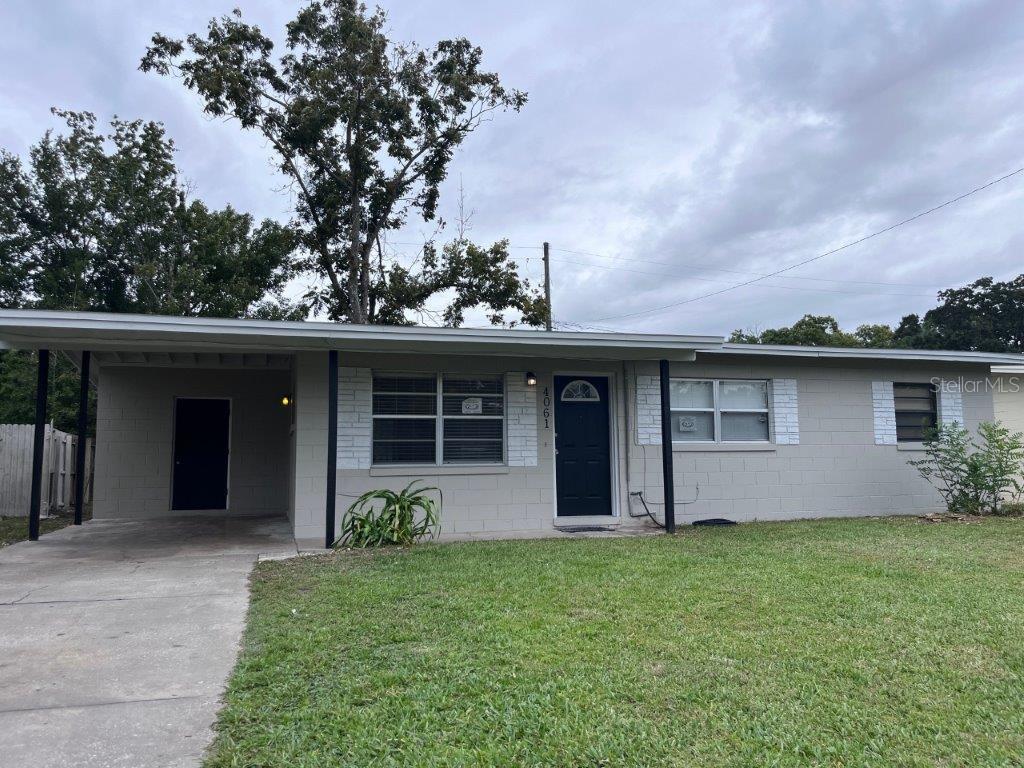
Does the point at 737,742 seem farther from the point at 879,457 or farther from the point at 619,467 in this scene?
the point at 879,457

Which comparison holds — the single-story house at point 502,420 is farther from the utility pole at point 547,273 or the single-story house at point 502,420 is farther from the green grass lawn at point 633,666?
the utility pole at point 547,273

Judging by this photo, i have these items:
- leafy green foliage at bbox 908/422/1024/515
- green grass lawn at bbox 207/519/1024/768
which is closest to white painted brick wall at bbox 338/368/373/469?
green grass lawn at bbox 207/519/1024/768

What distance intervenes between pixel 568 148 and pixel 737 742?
1597 centimetres

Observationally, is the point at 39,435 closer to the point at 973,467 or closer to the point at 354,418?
the point at 354,418

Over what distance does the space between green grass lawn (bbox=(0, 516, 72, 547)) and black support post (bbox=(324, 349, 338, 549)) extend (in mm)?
3848

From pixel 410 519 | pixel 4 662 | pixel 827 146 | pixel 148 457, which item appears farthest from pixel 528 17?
pixel 4 662

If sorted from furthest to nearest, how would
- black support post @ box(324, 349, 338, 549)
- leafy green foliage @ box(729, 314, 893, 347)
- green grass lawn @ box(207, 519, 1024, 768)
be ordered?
1. leafy green foliage @ box(729, 314, 893, 347)
2. black support post @ box(324, 349, 338, 549)
3. green grass lawn @ box(207, 519, 1024, 768)

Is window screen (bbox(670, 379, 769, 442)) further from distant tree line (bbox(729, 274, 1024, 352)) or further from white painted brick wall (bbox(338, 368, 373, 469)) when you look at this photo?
distant tree line (bbox(729, 274, 1024, 352))

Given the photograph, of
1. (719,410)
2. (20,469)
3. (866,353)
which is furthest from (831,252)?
(20,469)

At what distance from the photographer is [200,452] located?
1209cm

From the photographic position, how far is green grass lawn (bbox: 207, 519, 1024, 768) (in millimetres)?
2838

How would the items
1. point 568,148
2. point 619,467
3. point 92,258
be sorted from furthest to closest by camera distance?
1. point 92,258
2. point 568,148
3. point 619,467

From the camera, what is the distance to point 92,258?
71.1 ft

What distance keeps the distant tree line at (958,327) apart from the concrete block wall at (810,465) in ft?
76.6
